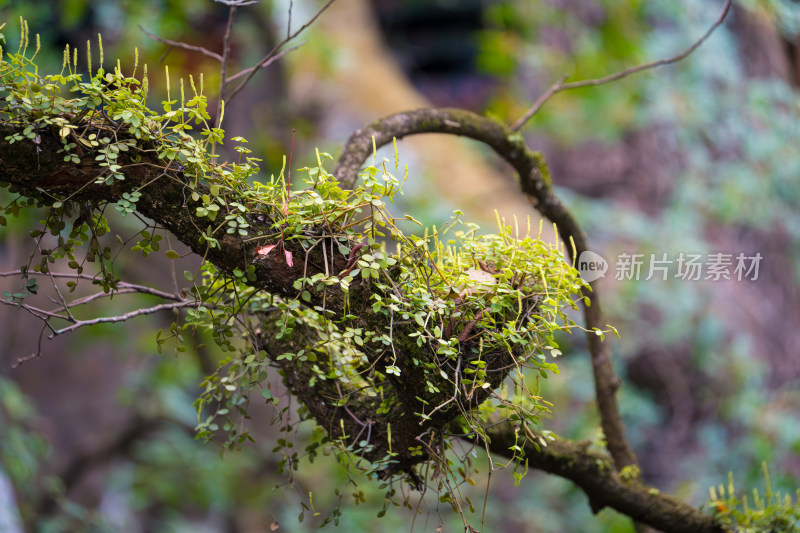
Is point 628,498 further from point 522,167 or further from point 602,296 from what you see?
point 602,296

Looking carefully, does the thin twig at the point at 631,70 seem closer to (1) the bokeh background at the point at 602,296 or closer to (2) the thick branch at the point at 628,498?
(2) the thick branch at the point at 628,498

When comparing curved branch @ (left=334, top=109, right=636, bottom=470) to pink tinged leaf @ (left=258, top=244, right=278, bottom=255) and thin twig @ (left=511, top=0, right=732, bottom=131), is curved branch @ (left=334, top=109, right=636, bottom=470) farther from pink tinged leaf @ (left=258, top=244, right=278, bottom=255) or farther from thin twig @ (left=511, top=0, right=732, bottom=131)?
pink tinged leaf @ (left=258, top=244, right=278, bottom=255)

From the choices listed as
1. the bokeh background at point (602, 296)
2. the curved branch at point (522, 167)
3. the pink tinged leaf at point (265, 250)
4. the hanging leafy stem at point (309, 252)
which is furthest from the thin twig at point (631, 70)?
the bokeh background at point (602, 296)

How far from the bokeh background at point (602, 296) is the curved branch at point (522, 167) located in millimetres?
1538

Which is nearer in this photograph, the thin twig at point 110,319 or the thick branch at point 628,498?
the thin twig at point 110,319

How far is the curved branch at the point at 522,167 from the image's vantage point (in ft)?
3.93

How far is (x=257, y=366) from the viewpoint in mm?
923

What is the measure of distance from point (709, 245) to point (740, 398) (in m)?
0.84

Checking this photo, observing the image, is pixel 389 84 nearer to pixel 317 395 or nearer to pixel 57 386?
pixel 57 386

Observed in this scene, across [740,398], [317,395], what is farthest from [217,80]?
[740,398]

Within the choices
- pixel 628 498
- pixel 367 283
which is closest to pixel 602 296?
pixel 628 498

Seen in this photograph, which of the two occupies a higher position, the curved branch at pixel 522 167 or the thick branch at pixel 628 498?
the curved branch at pixel 522 167

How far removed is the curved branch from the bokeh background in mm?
1538

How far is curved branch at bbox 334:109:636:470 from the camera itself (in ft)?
3.93
